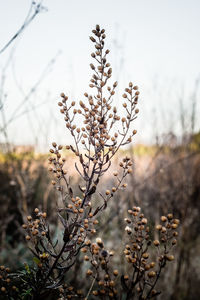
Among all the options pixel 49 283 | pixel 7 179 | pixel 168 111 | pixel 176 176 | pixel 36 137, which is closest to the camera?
pixel 49 283

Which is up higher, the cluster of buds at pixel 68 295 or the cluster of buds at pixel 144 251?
the cluster of buds at pixel 144 251

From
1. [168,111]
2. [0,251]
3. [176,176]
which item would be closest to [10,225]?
[0,251]

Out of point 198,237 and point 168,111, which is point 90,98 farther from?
point 198,237

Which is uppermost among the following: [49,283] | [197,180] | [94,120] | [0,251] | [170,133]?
[197,180]

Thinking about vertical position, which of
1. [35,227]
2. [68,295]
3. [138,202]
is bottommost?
[68,295]

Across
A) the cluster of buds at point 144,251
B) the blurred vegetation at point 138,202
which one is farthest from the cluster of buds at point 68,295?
the blurred vegetation at point 138,202

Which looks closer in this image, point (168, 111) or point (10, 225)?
point (168, 111)

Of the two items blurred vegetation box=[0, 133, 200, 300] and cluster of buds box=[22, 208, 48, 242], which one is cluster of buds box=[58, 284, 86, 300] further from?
blurred vegetation box=[0, 133, 200, 300]

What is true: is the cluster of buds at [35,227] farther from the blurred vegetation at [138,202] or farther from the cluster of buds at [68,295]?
the blurred vegetation at [138,202]

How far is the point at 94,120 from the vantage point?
3.46 ft

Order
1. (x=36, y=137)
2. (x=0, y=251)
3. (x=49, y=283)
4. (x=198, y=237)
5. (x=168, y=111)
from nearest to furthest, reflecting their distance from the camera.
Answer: (x=49, y=283) < (x=36, y=137) < (x=0, y=251) < (x=168, y=111) < (x=198, y=237)

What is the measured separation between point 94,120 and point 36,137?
1.91m

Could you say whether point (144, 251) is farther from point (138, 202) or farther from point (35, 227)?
point (138, 202)

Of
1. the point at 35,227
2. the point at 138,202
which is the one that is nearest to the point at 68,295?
the point at 35,227
